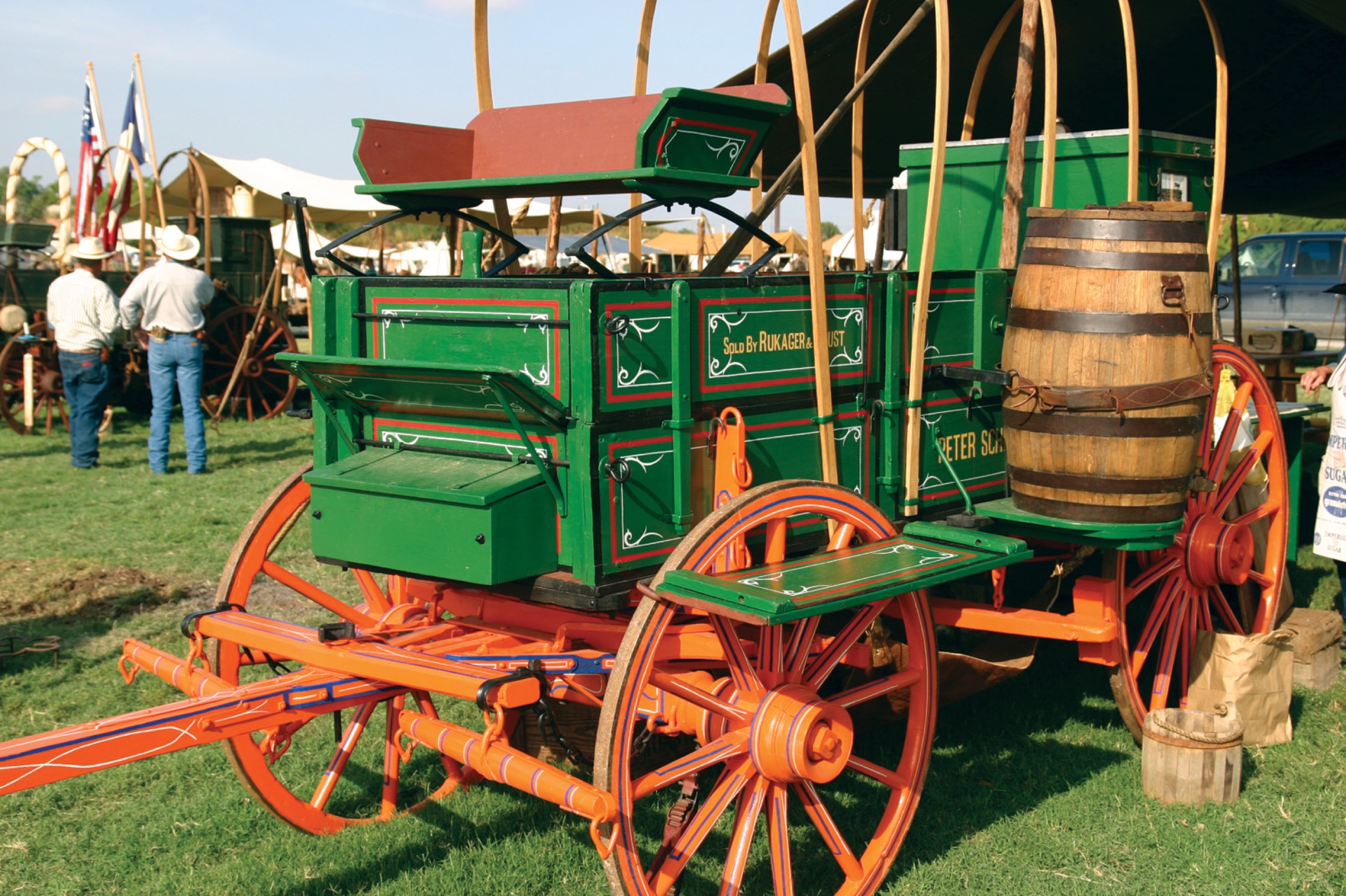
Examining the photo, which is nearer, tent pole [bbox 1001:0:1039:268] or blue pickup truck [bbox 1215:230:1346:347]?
tent pole [bbox 1001:0:1039:268]

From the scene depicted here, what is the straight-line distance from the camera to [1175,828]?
11.5 feet

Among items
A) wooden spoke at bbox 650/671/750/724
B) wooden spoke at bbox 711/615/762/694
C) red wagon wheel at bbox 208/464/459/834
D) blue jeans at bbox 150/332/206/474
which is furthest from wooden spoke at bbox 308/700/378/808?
blue jeans at bbox 150/332/206/474

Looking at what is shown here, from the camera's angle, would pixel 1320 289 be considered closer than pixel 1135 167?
No

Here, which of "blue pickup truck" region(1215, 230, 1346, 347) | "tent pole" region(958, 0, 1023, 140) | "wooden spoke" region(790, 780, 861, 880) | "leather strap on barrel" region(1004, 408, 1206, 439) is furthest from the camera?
"blue pickup truck" region(1215, 230, 1346, 347)

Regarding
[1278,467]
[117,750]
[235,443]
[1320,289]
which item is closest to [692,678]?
[117,750]

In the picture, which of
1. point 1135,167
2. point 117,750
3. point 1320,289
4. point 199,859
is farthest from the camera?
point 1320,289

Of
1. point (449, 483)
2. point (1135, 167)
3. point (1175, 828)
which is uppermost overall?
point (1135, 167)

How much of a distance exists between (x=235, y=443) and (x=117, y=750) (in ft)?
28.6

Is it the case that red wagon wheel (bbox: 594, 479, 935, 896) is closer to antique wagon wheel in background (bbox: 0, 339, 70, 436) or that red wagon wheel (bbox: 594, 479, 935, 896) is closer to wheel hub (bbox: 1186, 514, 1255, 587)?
wheel hub (bbox: 1186, 514, 1255, 587)

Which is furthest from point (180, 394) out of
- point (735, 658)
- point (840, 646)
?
point (735, 658)

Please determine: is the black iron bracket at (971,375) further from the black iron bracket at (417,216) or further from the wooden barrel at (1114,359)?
the black iron bracket at (417,216)

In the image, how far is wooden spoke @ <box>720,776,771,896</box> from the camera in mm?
2738

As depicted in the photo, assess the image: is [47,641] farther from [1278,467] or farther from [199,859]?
[1278,467]

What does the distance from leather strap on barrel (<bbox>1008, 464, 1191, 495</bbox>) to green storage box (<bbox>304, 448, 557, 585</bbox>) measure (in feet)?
4.81
